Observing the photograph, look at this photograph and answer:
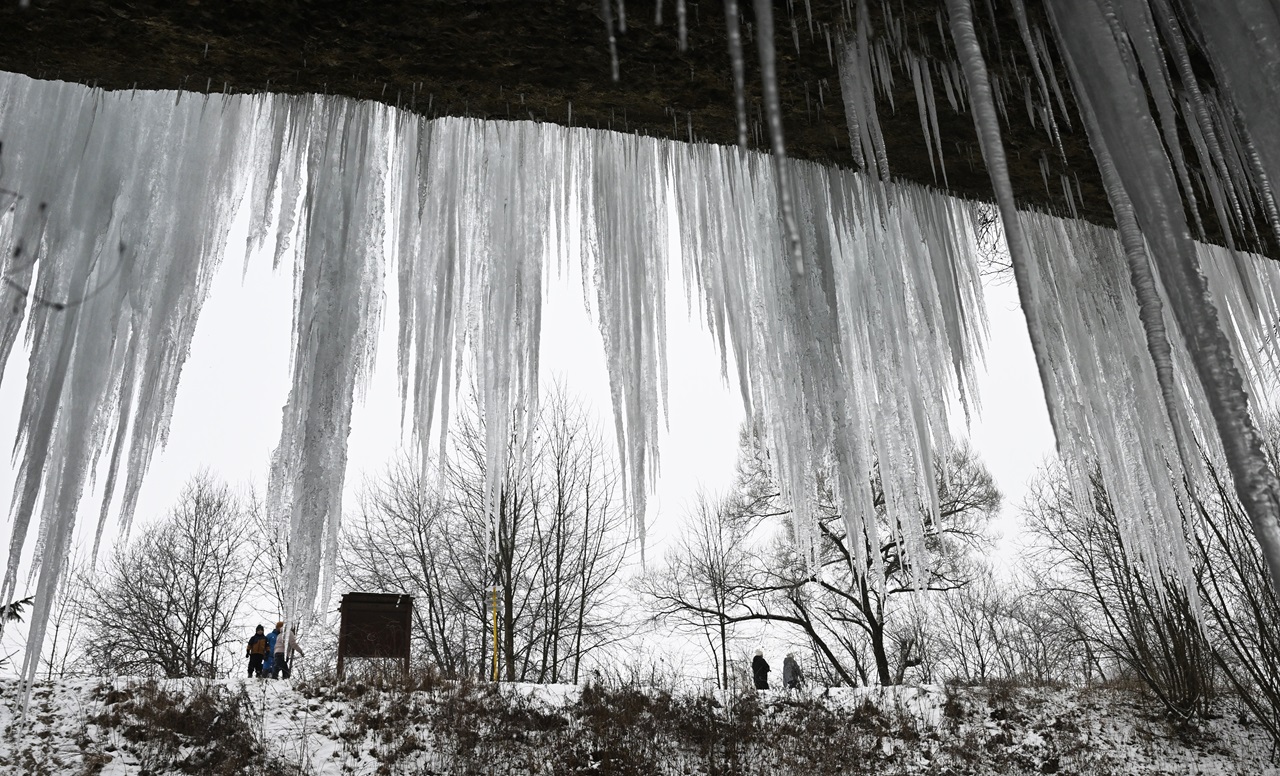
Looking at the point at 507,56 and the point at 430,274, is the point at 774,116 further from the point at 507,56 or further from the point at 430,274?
the point at 430,274

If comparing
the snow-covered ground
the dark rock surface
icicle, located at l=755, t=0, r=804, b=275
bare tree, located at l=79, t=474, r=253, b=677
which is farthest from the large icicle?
bare tree, located at l=79, t=474, r=253, b=677

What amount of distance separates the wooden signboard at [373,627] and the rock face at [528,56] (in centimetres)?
880

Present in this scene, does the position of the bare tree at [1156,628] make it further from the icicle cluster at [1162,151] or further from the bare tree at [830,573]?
the icicle cluster at [1162,151]

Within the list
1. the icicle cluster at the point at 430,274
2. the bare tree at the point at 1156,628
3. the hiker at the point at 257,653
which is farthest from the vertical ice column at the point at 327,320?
the hiker at the point at 257,653

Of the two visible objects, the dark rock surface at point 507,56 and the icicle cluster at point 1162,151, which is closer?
the icicle cluster at point 1162,151

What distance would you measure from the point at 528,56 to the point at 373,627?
9475 millimetres

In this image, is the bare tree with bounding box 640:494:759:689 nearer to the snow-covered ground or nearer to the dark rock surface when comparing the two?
the snow-covered ground

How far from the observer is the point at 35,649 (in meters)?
2.92

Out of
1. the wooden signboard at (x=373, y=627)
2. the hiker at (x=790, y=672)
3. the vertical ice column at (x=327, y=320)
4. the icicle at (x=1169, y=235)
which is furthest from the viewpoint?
the hiker at (x=790, y=672)

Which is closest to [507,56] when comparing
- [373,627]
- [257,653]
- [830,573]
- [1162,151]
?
[1162,151]

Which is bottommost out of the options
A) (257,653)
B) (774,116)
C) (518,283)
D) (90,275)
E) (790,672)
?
(790,672)

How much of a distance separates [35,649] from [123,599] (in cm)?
1985

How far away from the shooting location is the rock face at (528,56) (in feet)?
7.36

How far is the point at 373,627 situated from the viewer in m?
10.4
